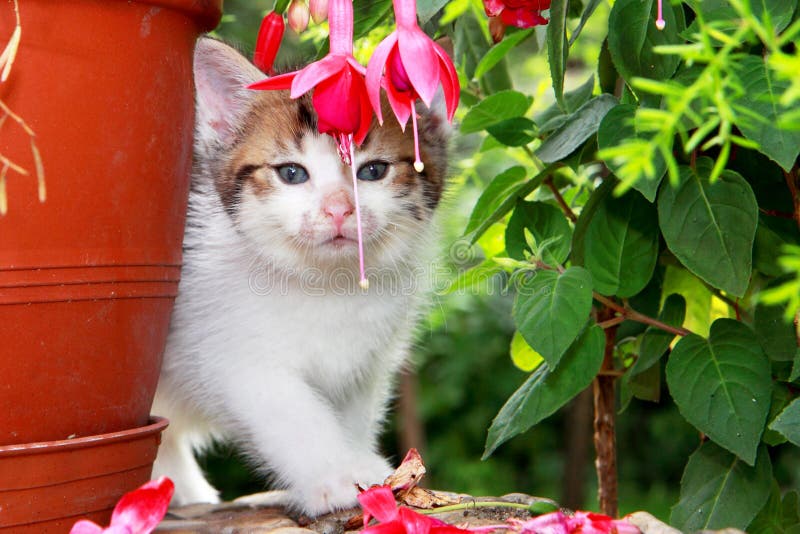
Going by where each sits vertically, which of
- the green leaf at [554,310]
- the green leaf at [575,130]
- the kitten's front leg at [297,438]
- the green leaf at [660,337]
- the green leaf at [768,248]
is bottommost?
the kitten's front leg at [297,438]

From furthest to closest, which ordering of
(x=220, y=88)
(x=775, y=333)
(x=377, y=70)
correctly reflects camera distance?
1. (x=220, y=88)
2. (x=775, y=333)
3. (x=377, y=70)

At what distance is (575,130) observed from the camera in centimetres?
126

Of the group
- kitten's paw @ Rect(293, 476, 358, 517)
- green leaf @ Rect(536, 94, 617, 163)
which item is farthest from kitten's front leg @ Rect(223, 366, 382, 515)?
green leaf @ Rect(536, 94, 617, 163)

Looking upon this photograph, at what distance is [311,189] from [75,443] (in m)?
0.54

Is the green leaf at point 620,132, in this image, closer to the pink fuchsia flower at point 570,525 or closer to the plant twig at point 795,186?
the plant twig at point 795,186

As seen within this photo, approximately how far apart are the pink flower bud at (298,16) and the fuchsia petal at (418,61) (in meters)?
0.32

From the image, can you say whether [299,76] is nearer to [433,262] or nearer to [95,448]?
[95,448]

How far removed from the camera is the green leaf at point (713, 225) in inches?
44.0

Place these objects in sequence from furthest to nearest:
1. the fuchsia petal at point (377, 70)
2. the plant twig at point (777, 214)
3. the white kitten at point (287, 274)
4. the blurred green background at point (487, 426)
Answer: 1. the blurred green background at point (487, 426)
2. the white kitten at point (287, 274)
3. the plant twig at point (777, 214)
4. the fuchsia petal at point (377, 70)

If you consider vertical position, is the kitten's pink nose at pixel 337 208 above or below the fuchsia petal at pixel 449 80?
below

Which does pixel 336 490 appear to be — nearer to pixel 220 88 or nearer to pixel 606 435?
pixel 606 435

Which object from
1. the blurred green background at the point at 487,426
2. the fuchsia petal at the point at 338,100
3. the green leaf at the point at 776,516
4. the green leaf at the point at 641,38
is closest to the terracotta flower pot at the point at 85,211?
the fuchsia petal at the point at 338,100

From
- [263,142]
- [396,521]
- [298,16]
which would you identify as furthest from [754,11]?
[263,142]

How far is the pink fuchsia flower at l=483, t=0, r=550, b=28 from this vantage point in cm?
116
